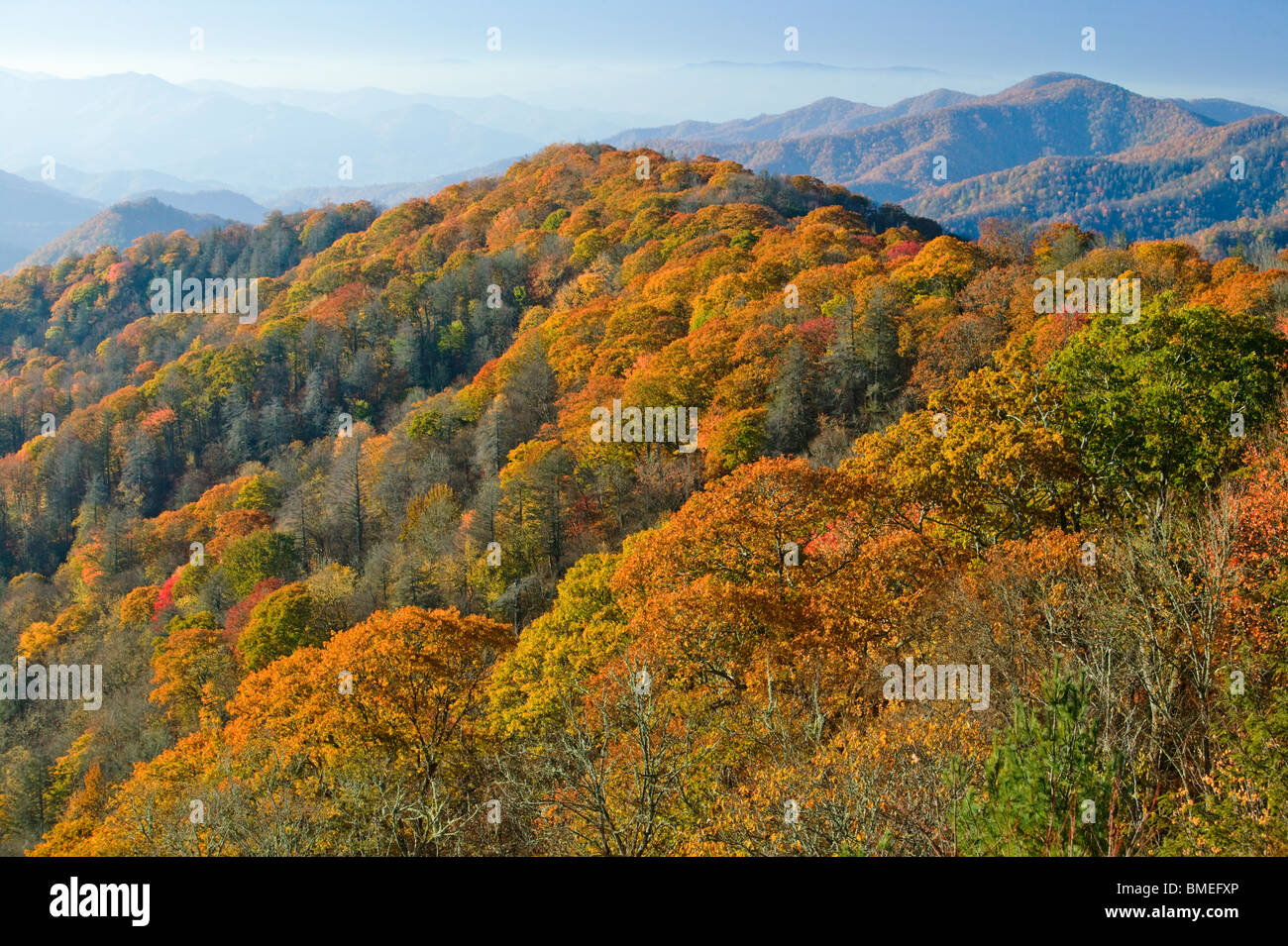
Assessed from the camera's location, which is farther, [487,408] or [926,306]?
[487,408]

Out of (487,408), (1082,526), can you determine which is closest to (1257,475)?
(1082,526)

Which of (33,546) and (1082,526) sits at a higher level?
(1082,526)

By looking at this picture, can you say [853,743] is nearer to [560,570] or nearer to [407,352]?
[560,570]

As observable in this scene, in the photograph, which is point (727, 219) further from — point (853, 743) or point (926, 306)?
point (853, 743)

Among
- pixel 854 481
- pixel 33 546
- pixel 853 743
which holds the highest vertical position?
pixel 854 481
